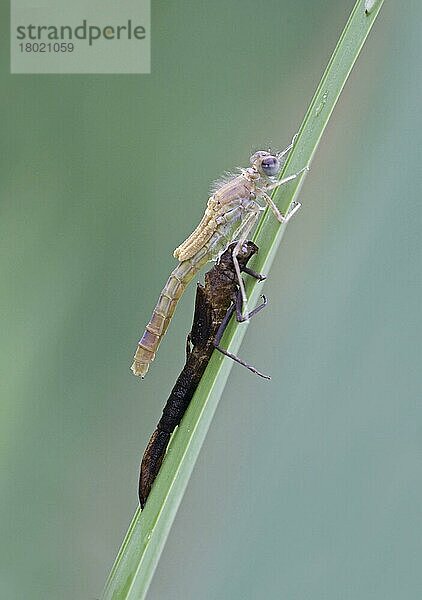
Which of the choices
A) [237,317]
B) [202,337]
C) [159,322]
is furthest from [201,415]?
[159,322]

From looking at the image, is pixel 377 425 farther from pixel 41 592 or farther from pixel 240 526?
pixel 41 592

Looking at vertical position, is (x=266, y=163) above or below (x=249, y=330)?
above

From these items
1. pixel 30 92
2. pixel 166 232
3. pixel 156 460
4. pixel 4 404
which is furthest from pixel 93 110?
pixel 156 460

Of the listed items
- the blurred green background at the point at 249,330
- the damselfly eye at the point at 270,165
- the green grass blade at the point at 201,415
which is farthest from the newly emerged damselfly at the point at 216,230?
the green grass blade at the point at 201,415

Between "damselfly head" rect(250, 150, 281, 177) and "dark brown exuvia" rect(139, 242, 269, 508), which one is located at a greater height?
"damselfly head" rect(250, 150, 281, 177)

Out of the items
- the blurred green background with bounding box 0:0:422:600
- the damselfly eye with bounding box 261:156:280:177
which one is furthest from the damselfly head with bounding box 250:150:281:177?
the blurred green background with bounding box 0:0:422:600

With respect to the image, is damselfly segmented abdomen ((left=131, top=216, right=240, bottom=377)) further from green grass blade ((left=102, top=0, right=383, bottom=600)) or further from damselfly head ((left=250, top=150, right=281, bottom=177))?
green grass blade ((left=102, top=0, right=383, bottom=600))

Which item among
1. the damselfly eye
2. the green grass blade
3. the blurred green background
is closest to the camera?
the green grass blade

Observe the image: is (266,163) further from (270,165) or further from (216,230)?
(216,230)
